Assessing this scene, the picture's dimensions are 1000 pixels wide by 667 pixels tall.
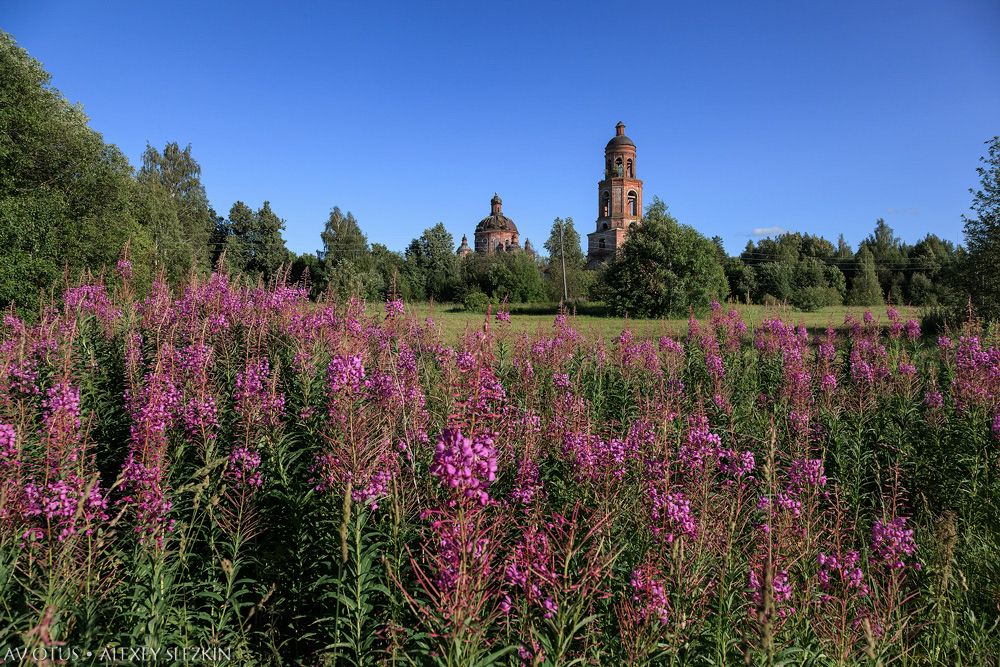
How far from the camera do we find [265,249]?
212 feet

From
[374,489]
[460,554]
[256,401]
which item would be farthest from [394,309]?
[460,554]

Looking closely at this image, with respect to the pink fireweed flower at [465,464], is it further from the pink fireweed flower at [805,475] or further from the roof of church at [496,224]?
the roof of church at [496,224]

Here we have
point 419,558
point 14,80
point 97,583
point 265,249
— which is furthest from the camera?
point 265,249

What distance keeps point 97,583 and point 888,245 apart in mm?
96081

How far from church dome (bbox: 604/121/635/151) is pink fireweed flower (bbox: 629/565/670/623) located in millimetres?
93907

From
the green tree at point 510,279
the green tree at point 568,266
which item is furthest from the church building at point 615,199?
the green tree at point 510,279

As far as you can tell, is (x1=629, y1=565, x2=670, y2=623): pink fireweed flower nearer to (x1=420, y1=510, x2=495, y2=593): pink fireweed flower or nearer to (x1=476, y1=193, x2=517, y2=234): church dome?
(x1=420, y1=510, x2=495, y2=593): pink fireweed flower

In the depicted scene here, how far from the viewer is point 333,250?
214ft

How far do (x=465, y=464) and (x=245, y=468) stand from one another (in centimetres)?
260

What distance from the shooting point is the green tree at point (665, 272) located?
122 ft

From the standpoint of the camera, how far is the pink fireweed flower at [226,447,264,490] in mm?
3586

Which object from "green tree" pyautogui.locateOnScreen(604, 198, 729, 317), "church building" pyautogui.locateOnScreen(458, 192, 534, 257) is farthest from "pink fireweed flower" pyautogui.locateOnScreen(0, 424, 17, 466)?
"church building" pyautogui.locateOnScreen(458, 192, 534, 257)

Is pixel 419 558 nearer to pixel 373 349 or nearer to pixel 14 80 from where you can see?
pixel 373 349

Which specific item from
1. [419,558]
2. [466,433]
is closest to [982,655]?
[419,558]
